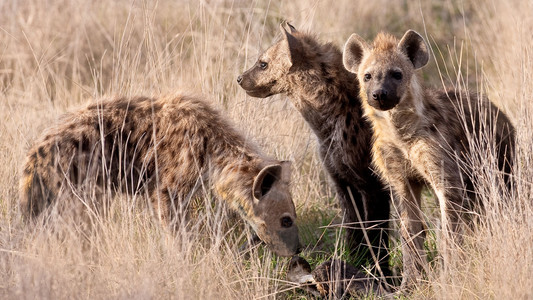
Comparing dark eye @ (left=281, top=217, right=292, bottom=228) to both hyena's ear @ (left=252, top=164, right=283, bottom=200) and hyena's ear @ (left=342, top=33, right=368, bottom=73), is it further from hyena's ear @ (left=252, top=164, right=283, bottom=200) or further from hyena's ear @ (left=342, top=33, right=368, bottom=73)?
hyena's ear @ (left=342, top=33, right=368, bottom=73)

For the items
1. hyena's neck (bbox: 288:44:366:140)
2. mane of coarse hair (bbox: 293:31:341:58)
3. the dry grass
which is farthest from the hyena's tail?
mane of coarse hair (bbox: 293:31:341:58)

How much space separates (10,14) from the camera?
9.38 m

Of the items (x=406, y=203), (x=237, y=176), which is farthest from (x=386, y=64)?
(x=237, y=176)

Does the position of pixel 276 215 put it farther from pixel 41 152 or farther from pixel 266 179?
pixel 41 152

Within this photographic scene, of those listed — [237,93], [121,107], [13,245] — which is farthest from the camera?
[237,93]

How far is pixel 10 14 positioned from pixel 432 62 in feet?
16.6

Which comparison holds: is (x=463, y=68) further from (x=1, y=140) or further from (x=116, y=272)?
(x=116, y=272)

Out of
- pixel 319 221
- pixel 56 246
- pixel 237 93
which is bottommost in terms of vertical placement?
pixel 319 221

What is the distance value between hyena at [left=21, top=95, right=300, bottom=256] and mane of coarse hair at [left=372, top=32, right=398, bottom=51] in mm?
1011

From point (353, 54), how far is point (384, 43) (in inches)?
9.1

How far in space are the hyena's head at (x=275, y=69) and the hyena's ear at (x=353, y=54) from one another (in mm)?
388

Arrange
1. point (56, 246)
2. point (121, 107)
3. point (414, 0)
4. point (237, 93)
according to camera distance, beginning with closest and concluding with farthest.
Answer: point (56, 246) → point (121, 107) → point (237, 93) → point (414, 0)

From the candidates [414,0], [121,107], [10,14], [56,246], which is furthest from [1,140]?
[414,0]

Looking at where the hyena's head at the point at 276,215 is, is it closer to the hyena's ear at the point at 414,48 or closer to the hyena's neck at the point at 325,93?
the hyena's neck at the point at 325,93
